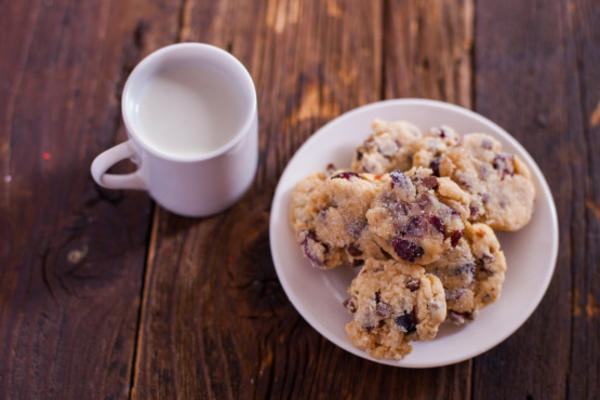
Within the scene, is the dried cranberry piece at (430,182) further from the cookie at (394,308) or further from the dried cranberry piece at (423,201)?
the cookie at (394,308)

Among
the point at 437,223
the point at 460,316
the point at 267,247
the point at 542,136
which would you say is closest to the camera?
the point at 437,223

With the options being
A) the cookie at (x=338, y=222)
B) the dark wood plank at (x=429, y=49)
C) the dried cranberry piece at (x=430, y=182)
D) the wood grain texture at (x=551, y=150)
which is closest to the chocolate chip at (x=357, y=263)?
the cookie at (x=338, y=222)

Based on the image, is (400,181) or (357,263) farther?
(357,263)

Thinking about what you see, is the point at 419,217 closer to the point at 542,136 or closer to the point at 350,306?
the point at 350,306

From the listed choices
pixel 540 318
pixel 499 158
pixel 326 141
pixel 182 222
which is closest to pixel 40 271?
pixel 182 222

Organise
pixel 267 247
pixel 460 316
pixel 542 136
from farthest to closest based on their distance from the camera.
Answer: pixel 542 136 → pixel 267 247 → pixel 460 316

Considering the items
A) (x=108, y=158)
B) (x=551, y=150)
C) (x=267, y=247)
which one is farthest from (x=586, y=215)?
(x=108, y=158)
